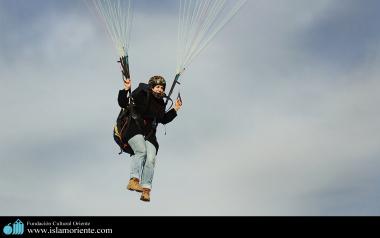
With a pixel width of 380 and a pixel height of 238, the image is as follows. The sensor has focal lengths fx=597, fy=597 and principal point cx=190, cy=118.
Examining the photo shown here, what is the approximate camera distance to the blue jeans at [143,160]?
15.8 m

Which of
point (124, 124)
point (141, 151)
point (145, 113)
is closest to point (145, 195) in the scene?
point (141, 151)

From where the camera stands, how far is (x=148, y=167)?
15891mm

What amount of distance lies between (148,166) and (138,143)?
691 mm

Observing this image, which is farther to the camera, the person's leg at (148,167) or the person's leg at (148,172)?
the person's leg at (148,167)

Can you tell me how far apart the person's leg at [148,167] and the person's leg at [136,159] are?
0.35 feet

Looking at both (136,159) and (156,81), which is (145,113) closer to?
(156,81)

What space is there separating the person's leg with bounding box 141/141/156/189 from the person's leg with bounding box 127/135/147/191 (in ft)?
0.35

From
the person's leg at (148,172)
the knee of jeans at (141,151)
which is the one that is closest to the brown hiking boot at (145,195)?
the person's leg at (148,172)
